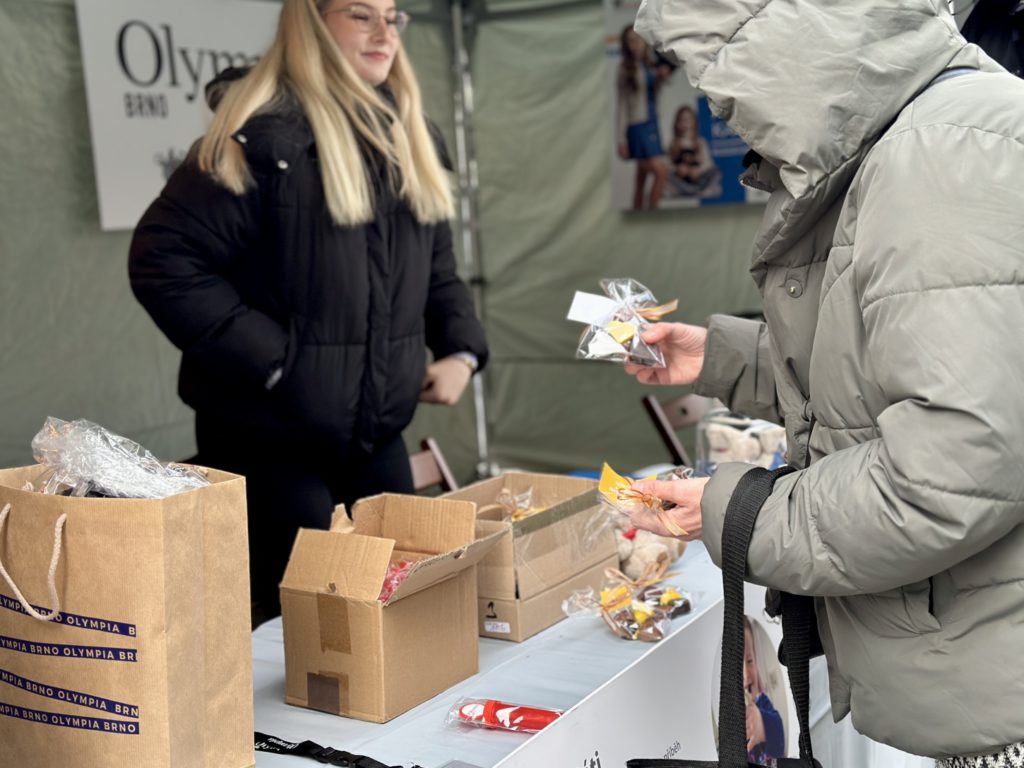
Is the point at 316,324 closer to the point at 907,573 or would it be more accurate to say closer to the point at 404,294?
the point at 404,294

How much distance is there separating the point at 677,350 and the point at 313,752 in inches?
30.9

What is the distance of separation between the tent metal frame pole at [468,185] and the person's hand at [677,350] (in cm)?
335

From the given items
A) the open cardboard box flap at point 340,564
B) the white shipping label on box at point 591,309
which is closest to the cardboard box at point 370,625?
the open cardboard box flap at point 340,564

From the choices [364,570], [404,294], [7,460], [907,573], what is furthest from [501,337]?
[907,573]

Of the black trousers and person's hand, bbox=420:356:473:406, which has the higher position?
person's hand, bbox=420:356:473:406

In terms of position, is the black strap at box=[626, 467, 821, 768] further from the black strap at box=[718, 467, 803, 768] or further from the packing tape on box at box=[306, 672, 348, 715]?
the packing tape on box at box=[306, 672, 348, 715]

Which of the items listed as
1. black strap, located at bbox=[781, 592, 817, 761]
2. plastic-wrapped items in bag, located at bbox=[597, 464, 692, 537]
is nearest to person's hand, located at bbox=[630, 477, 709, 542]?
plastic-wrapped items in bag, located at bbox=[597, 464, 692, 537]

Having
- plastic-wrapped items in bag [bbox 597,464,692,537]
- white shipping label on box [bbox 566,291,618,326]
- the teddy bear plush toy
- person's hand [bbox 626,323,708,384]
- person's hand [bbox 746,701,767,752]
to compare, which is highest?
white shipping label on box [bbox 566,291,618,326]

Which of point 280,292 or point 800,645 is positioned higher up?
point 280,292

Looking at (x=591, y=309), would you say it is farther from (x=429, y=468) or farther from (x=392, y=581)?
(x=429, y=468)

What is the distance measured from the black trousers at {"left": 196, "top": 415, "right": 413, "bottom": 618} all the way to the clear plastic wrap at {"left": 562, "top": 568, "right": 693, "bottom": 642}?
740 mm

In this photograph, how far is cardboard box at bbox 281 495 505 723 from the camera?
4.42ft

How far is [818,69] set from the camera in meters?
1.03

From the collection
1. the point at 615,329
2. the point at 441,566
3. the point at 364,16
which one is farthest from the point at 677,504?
the point at 364,16
